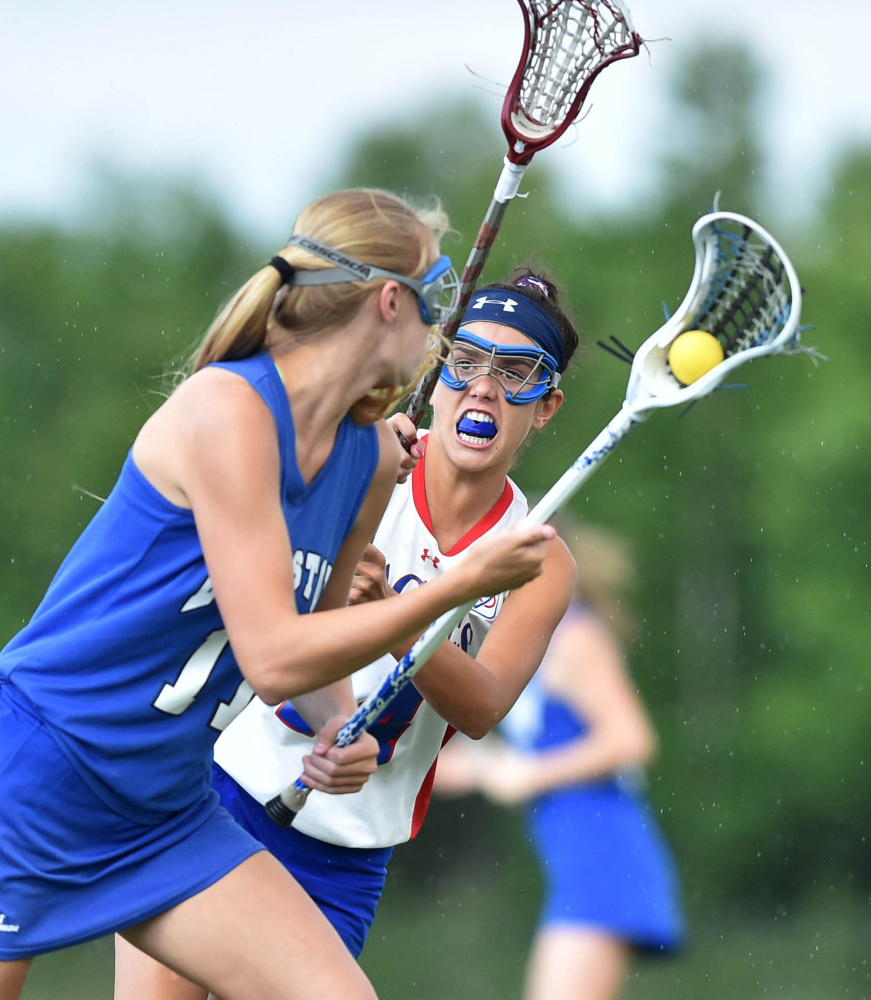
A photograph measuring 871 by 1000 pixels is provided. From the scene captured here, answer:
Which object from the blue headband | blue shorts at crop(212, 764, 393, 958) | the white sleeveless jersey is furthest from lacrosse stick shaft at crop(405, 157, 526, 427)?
blue shorts at crop(212, 764, 393, 958)

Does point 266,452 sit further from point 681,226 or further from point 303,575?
point 681,226

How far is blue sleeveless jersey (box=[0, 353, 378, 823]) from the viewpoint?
2787 millimetres

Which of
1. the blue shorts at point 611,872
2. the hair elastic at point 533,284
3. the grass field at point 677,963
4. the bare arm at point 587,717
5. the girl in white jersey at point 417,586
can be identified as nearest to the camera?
the girl in white jersey at point 417,586

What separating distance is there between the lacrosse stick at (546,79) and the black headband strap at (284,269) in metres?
0.74

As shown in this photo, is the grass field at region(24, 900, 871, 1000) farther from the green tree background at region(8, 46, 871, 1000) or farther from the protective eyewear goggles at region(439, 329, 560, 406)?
the protective eyewear goggles at region(439, 329, 560, 406)

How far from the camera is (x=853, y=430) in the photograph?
77.2ft

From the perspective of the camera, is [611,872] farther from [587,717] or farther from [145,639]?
[145,639]

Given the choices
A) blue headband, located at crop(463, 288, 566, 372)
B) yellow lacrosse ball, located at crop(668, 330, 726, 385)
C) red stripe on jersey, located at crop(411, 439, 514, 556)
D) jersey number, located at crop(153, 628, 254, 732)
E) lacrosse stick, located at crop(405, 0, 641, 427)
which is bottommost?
red stripe on jersey, located at crop(411, 439, 514, 556)

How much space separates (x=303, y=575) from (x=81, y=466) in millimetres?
22405

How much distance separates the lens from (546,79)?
143 inches

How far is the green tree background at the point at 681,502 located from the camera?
933 inches

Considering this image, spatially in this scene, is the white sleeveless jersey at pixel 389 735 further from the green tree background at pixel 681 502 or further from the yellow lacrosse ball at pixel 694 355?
the green tree background at pixel 681 502

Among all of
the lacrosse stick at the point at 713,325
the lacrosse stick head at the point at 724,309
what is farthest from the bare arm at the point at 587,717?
the lacrosse stick head at the point at 724,309

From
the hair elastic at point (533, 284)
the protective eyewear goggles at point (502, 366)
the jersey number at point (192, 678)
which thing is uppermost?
the hair elastic at point (533, 284)
